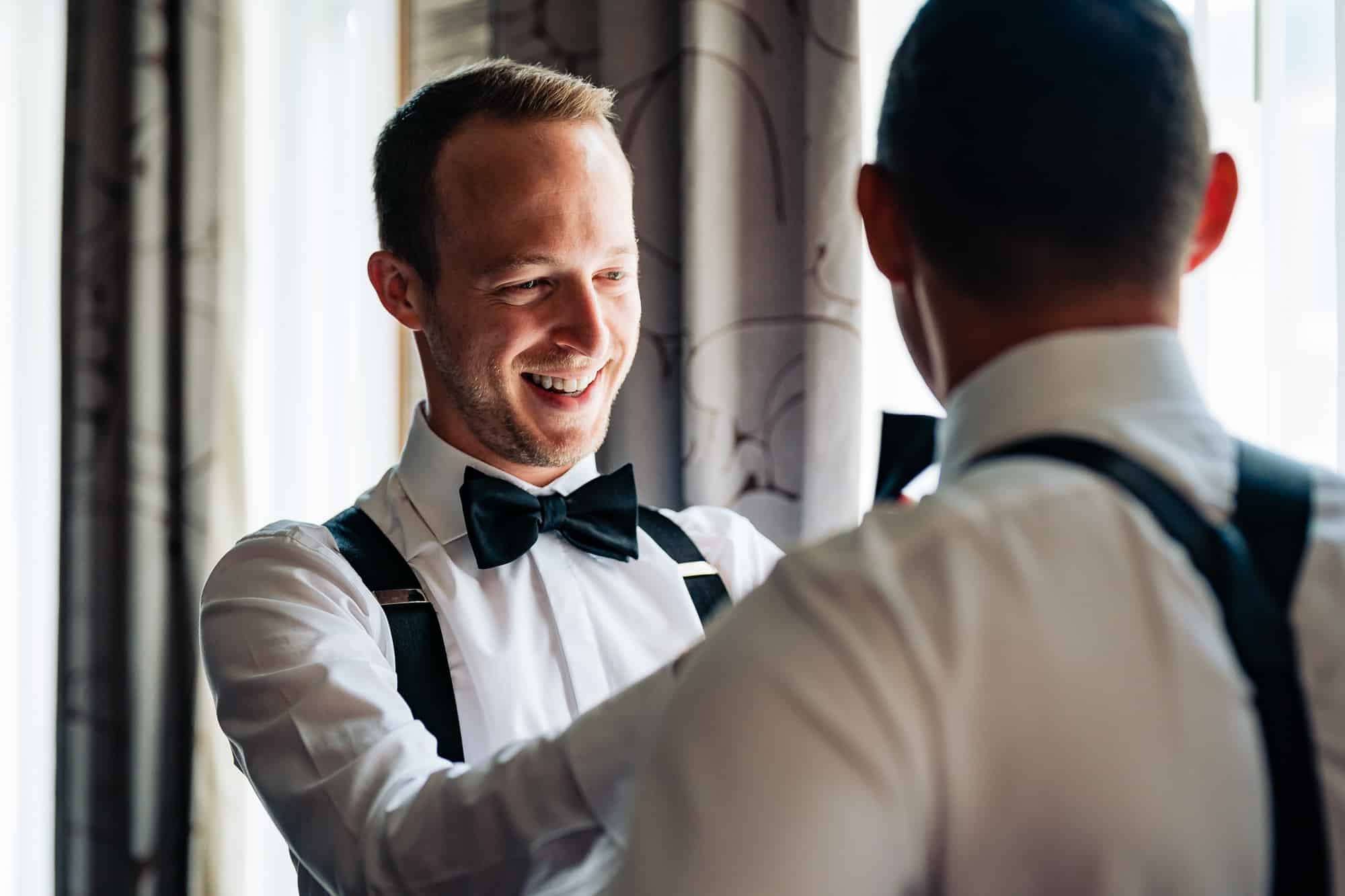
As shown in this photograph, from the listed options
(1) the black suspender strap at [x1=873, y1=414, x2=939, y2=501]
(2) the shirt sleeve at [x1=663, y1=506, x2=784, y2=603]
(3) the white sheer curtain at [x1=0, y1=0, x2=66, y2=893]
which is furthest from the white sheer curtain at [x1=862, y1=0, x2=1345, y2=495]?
(3) the white sheer curtain at [x1=0, y1=0, x2=66, y2=893]

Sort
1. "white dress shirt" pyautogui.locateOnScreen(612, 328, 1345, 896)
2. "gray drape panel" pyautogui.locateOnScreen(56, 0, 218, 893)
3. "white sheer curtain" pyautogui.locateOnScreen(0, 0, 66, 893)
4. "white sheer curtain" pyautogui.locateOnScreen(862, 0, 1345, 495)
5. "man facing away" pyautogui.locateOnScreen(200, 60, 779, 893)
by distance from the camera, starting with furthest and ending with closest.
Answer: "white sheer curtain" pyautogui.locateOnScreen(0, 0, 66, 893) → "gray drape panel" pyautogui.locateOnScreen(56, 0, 218, 893) → "white sheer curtain" pyautogui.locateOnScreen(862, 0, 1345, 495) → "man facing away" pyautogui.locateOnScreen(200, 60, 779, 893) → "white dress shirt" pyautogui.locateOnScreen(612, 328, 1345, 896)

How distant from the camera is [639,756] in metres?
0.77

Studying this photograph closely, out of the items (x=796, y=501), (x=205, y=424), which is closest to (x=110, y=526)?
(x=205, y=424)

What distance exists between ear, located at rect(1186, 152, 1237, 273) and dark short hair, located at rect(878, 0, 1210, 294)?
0.04 m

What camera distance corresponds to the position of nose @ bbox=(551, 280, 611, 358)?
56.9 inches

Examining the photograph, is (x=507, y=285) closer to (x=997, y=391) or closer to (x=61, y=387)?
(x=997, y=391)

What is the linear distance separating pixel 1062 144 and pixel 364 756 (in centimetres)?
78

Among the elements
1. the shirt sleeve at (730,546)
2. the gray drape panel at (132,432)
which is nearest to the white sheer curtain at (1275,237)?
the shirt sleeve at (730,546)

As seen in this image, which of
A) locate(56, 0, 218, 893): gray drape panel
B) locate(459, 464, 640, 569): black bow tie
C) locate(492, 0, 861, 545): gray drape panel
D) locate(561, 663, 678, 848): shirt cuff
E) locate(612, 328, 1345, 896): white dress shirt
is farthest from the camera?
locate(56, 0, 218, 893): gray drape panel

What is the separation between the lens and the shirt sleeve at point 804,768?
1.73 feet

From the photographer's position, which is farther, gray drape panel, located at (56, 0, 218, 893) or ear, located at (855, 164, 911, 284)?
gray drape panel, located at (56, 0, 218, 893)

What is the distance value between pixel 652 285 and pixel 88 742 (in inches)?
52.2

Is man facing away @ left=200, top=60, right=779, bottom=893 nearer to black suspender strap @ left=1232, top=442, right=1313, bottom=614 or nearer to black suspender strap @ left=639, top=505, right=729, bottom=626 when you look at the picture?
black suspender strap @ left=639, top=505, right=729, bottom=626

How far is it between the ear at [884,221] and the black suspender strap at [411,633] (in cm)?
77
